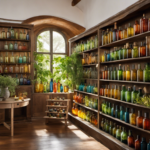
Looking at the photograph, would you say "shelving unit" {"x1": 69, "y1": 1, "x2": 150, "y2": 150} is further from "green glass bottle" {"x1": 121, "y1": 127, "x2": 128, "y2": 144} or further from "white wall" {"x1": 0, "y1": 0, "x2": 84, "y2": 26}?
"white wall" {"x1": 0, "y1": 0, "x2": 84, "y2": 26}

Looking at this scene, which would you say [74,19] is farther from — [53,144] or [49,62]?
[53,144]

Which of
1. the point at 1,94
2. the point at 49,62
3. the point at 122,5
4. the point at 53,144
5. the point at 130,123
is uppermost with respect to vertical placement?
the point at 122,5

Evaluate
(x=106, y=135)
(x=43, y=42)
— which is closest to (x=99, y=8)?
(x=43, y=42)

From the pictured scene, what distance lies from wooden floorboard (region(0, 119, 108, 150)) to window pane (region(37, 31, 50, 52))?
272cm

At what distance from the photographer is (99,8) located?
644cm

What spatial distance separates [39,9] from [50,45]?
128 centimetres

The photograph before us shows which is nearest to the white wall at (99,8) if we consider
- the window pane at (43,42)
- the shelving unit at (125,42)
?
the shelving unit at (125,42)

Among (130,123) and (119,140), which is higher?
(130,123)

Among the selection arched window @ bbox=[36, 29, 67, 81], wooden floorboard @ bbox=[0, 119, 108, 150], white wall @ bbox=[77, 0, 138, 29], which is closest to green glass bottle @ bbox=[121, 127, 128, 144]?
wooden floorboard @ bbox=[0, 119, 108, 150]

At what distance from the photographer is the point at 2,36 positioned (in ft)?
22.7

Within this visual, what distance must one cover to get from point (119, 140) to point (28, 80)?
12.1 feet

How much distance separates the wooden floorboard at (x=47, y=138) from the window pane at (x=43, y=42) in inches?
107

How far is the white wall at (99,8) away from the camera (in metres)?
5.42

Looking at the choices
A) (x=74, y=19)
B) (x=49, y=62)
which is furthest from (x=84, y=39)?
(x=49, y=62)
